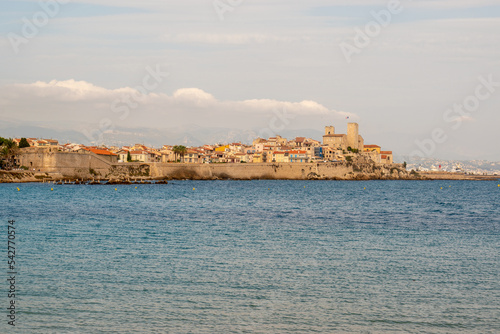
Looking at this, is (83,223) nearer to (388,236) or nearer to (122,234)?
(122,234)

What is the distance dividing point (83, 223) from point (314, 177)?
8812 centimetres

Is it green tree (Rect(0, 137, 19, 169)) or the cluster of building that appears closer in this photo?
green tree (Rect(0, 137, 19, 169))

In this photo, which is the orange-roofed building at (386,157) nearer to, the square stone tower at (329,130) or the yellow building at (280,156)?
the square stone tower at (329,130)

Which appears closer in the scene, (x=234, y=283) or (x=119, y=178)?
(x=234, y=283)

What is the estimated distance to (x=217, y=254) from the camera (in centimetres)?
1684

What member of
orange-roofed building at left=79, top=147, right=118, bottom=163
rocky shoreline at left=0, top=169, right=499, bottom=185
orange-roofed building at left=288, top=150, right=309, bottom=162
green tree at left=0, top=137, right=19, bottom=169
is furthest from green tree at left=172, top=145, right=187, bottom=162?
green tree at left=0, top=137, right=19, bottom=169

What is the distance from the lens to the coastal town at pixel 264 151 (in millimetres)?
112375

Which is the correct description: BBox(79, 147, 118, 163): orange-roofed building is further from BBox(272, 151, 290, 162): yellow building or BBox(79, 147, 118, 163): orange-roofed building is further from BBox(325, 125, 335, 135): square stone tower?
BBox(325, 125, 335, 135): square stone tower

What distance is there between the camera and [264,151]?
401 ft

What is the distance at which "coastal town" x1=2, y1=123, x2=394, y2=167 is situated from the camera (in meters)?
112

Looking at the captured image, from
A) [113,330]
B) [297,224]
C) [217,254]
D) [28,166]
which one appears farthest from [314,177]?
[113,330]

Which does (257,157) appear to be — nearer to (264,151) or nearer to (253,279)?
(264,151)

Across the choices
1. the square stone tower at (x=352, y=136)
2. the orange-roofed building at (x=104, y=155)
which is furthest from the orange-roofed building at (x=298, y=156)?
the orange-roofed building at (x=104, y=155)

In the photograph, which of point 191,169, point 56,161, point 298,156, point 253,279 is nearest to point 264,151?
point 298,156
